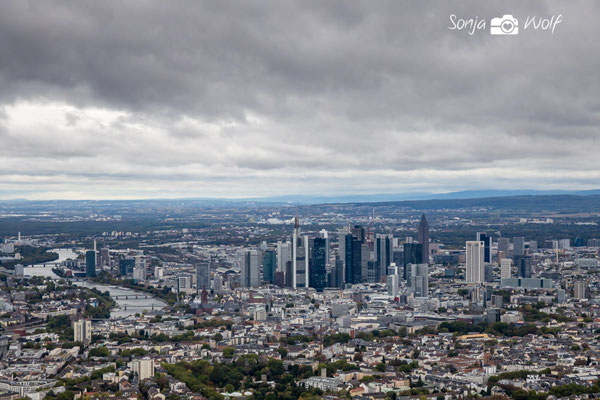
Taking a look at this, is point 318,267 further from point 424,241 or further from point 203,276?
point 424,241

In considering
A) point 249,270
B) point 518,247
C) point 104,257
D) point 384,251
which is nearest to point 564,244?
point 518,247

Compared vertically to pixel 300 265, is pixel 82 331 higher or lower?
lower

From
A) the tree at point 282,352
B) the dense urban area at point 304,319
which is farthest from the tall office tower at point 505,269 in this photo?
the tree at point 282,352

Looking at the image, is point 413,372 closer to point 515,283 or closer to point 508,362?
point 508,362

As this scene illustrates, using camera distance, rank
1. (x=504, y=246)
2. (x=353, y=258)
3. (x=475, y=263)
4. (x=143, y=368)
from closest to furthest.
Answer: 1. (x=143, y=368)
2. (x=475, y=263)
3. (x=353, y=258)
4. (x=504, y=246)

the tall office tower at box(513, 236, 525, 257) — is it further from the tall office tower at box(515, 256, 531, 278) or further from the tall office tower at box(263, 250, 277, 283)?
the tall office tower at box(263, 250, 277, 283)

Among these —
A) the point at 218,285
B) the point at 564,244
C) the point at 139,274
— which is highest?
the point at 564,244

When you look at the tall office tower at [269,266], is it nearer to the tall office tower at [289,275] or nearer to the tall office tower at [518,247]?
the tall office tower at [289,275]
